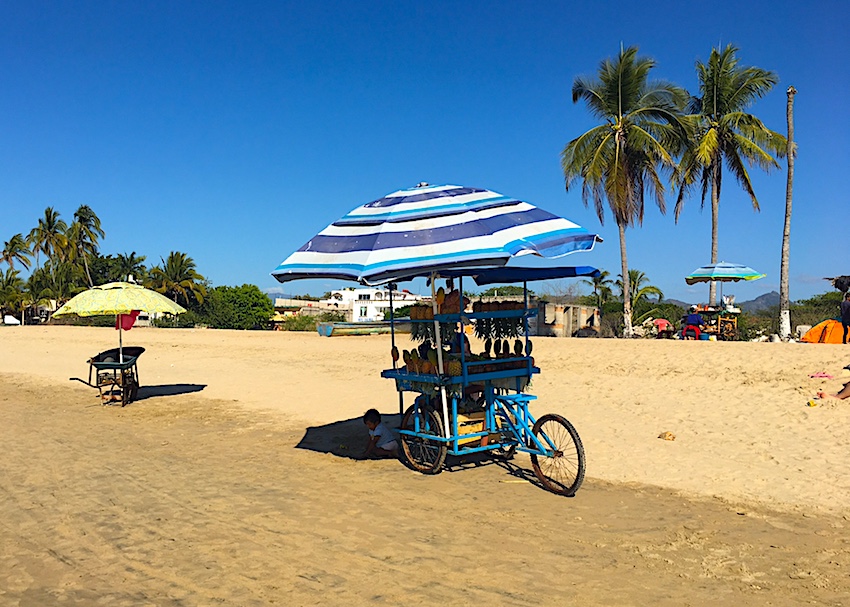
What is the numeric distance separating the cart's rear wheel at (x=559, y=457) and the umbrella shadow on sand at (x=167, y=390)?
390 inches

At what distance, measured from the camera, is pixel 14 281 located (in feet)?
202

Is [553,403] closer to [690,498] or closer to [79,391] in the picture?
[690,498]

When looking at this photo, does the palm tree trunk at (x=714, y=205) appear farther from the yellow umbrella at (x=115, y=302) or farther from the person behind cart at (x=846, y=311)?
the yellow umbrella at (x=115, y=302)

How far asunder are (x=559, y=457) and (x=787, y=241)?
18842mm

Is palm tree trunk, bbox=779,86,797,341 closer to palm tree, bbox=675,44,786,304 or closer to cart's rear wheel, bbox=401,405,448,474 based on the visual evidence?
palm tree, bbox=675,44,786,304

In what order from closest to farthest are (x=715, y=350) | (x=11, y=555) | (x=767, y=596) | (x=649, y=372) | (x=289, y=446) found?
1. (x=767, y=596)
2. (x=11, y=555)
3. (x=289, y=446)
4. (x=649, y=372)
5. (x=715, y=350)

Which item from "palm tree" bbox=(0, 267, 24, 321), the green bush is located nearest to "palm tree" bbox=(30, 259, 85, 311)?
"palm tree" bbox=(0, 267, 24, 321)

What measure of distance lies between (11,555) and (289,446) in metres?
4.26

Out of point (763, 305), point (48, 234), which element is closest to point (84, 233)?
point (48, 234)

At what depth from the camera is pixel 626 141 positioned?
2467 cm

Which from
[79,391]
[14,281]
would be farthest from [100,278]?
[79,391]

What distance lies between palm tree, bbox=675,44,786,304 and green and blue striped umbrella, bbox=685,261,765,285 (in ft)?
8.51

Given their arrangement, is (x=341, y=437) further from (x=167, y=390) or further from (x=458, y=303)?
(x=167, y=390)

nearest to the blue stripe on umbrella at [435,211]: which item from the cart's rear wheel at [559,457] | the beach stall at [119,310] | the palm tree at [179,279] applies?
the cart's rear wheel at [559,457]
